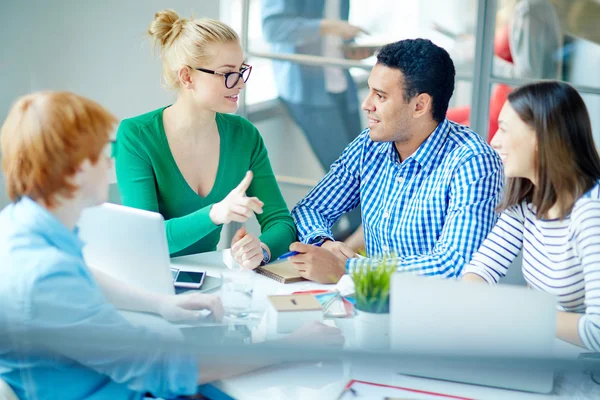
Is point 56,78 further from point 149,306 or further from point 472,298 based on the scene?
point 472,298

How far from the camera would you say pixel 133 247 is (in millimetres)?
1006

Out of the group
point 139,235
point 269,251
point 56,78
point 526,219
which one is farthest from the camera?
point 56,78

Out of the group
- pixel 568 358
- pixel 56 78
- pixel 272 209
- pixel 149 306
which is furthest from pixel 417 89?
pixel 56 78

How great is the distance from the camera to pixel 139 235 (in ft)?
3.29

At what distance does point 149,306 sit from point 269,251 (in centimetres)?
67

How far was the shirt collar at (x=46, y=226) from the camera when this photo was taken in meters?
0.67

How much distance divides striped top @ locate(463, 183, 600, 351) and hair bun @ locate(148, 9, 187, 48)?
0.80m

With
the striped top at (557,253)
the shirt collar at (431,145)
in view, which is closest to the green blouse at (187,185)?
the shirt collar at (431,145)

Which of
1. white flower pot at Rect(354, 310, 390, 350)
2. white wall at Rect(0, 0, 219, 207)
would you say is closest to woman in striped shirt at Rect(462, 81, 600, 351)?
→ white flower pot at Rect(354, 310, 390, 350)

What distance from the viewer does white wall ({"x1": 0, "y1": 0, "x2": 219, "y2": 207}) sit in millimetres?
2736

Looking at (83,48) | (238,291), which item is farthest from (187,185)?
(83,48)

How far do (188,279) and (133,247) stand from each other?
0.77 ft

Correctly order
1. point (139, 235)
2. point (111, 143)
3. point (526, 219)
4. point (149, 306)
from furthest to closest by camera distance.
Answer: point (526, 219)
point (139, 235)
point (149, 306)
point (111, 143)

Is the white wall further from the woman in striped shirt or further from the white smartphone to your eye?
the woman in striped shirt
